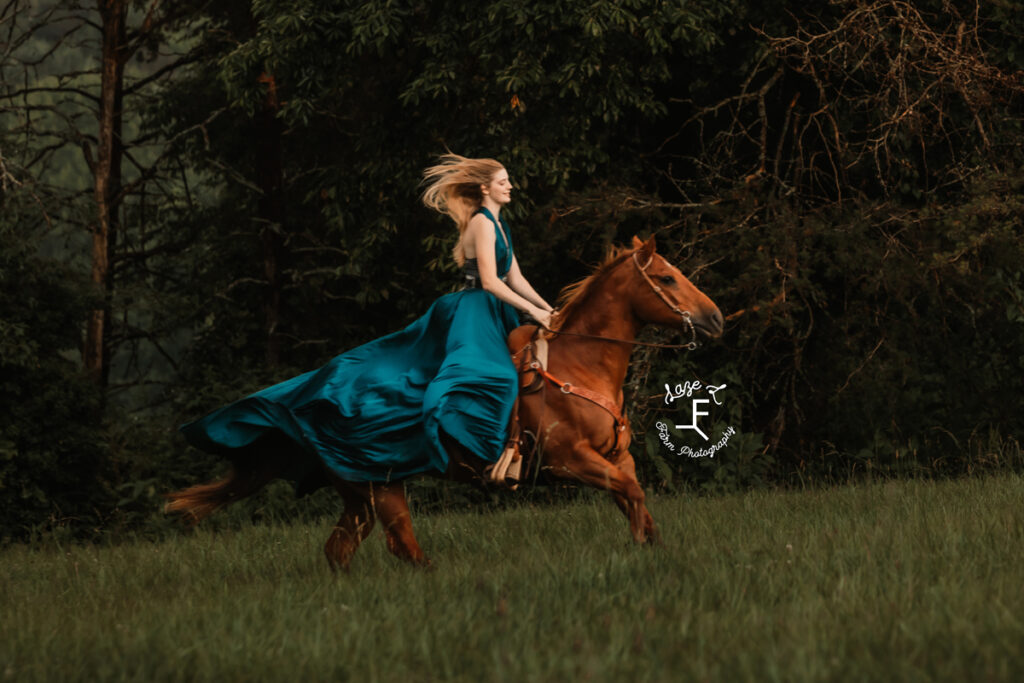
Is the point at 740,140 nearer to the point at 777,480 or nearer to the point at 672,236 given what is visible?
the point at 672,236

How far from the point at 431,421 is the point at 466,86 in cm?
648

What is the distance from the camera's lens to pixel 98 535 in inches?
472

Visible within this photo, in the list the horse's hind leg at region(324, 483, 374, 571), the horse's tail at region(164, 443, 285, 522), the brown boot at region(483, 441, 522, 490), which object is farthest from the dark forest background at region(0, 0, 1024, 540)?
the horse's tail at region(164, 443, 285, 522)

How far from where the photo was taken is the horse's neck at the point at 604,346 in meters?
6.77

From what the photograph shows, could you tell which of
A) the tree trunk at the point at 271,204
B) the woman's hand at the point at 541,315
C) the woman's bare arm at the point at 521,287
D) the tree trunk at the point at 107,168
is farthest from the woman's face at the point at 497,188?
the tree trunk at the point at 107,168

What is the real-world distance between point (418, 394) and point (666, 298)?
4.84 ft

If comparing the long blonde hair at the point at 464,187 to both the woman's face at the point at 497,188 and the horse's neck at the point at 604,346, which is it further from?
the horse's neck at the point at 604,346

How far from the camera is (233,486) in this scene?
672 centimetres

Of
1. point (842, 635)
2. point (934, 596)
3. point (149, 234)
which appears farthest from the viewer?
point (149, 234)

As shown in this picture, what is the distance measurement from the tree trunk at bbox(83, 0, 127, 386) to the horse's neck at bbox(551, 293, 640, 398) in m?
9.99

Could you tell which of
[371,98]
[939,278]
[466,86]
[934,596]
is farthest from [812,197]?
[934,596]

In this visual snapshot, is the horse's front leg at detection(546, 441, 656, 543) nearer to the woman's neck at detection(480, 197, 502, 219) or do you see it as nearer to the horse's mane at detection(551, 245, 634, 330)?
the horse's mane at detection(551, 245, 634, 330)

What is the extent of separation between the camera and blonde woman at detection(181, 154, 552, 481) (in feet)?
20.7

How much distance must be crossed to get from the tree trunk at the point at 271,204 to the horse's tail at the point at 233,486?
888 cm
